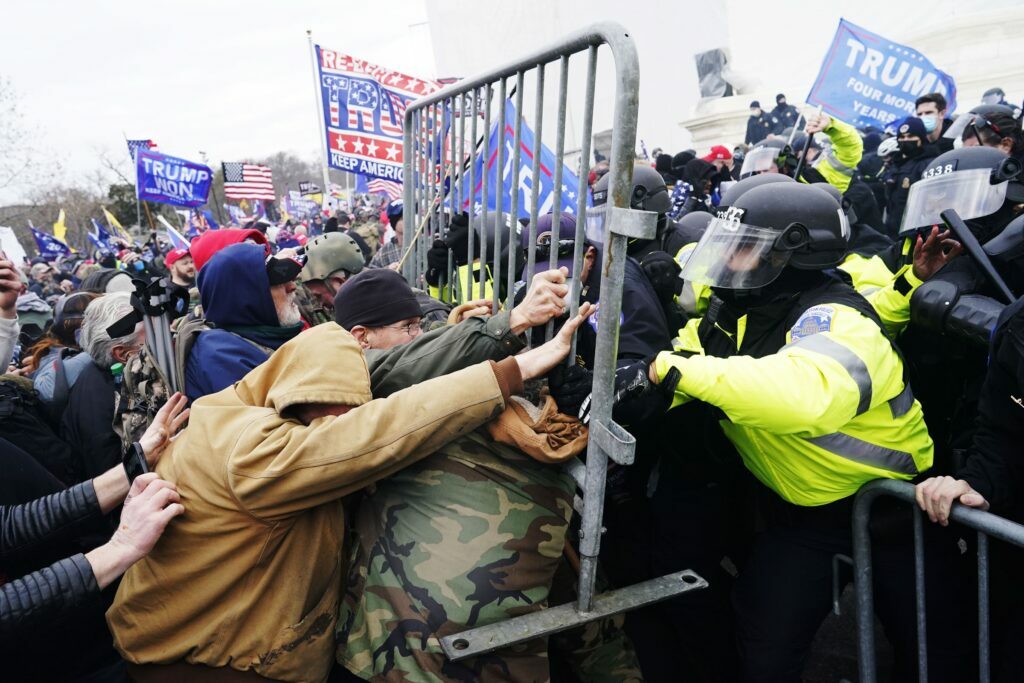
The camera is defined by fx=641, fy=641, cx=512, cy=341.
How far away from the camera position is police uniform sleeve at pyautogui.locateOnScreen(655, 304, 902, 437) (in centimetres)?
198

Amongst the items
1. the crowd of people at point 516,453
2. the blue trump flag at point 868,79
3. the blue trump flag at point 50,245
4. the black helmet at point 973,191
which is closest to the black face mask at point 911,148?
the blue trump flag at point 868,79

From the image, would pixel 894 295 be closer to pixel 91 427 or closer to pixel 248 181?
pixel 91 427

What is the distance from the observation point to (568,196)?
3422mm

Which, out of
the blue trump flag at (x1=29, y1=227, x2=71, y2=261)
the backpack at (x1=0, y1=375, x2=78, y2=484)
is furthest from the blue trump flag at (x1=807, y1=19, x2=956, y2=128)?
the blue trump flag at (x1=29, y1=227, x2=71, y2=261)

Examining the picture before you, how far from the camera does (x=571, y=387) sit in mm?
1904

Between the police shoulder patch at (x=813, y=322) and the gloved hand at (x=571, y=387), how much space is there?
81cm

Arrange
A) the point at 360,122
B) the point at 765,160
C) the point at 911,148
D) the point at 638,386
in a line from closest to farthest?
the point at 638,386
the point at 911,148
the point at 765,160
the point at 360,122

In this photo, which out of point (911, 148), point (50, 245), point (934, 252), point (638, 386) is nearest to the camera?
point (638, 386)

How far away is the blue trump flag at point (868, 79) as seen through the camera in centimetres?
639

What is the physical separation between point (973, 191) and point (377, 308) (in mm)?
2646

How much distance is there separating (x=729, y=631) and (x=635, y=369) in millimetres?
1673

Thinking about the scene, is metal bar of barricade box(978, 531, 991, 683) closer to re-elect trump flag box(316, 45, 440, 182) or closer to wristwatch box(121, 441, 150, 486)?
wristwatch box(121, 441, 150, 486)

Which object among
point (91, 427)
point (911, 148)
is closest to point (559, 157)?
point (91, 427)

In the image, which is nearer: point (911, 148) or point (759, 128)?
point (911, 148)
